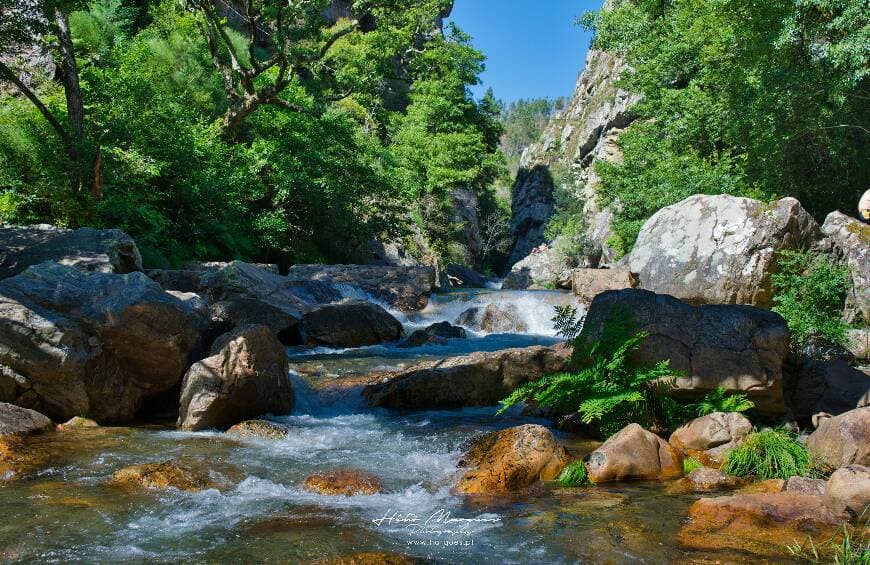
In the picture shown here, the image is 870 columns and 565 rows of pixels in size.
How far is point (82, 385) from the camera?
694cm

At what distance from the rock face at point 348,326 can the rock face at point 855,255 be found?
9.00 meters

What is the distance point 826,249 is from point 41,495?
14.3 meters

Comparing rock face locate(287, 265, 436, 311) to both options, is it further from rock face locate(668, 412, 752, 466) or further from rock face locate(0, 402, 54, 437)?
rock face locate(668, 412, 752, 466)

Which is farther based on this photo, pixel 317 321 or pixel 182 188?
pixel 182 188

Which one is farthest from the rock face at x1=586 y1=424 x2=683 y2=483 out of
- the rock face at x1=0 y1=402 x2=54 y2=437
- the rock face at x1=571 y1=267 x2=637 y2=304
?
the rock face at x1=571 y1=267 x2=637 y2=304

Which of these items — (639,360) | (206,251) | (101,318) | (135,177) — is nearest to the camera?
(639,360)

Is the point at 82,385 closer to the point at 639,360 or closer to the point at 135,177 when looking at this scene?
the point at 639,360

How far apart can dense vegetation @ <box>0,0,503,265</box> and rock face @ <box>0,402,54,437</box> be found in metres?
7.89

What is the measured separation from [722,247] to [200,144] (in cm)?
1450

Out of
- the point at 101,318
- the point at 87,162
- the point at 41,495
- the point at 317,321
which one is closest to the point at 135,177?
the point at 87,162

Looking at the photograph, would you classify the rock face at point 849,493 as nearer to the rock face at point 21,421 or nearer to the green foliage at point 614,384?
the green foliage at point 614,384

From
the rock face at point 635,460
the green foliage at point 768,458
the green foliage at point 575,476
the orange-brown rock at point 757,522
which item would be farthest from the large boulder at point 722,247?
the orange-brown rock at point 757,522

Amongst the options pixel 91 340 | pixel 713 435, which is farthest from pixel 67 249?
pixel 713 435

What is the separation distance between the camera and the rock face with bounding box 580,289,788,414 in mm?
6629
